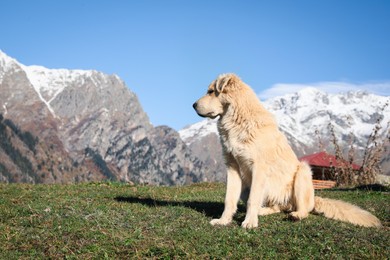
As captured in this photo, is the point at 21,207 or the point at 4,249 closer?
the point at 4,249

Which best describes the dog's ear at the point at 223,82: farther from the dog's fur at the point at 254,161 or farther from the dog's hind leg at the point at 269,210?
the dog's hind leg at the point at 269,210

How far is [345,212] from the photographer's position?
1116 cm

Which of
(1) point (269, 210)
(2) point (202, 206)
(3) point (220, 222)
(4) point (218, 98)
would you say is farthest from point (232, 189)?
(2) point (202, 206)

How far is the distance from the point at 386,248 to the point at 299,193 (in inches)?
118

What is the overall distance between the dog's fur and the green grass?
0.38 m

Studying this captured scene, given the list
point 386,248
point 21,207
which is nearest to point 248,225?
point 386,248

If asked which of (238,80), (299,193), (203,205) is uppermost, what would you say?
(238,80)

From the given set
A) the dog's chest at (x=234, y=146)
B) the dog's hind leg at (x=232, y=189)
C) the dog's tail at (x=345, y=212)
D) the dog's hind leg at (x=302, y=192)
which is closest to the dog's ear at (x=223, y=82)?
the dog's chest at (x=234, y=146)

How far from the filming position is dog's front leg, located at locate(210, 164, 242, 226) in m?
10.3

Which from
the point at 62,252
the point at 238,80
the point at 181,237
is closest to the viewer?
the point at 62,252

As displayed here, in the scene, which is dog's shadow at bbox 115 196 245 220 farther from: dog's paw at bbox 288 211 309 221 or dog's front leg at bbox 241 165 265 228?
dog's paw at bbox 288 211 309 221

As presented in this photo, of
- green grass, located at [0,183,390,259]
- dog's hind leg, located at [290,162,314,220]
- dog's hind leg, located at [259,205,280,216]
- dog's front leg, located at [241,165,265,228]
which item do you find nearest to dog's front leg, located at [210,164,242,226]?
green grass, located at [0,183,390,259]

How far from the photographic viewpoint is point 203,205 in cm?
1319

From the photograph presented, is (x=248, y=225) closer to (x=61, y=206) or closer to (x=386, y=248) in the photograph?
(x=386, y=248)
